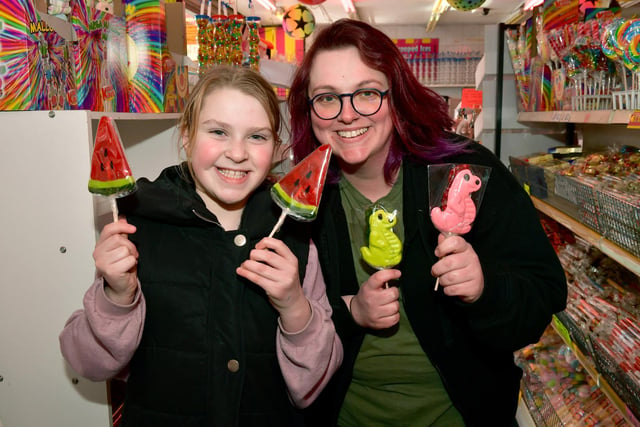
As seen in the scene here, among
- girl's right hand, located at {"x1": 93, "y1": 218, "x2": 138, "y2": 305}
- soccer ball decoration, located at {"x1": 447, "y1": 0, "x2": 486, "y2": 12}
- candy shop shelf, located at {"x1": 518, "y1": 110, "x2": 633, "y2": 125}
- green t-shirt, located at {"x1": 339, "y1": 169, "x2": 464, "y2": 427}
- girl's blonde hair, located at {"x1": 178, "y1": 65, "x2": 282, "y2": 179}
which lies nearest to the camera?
girl's right hand, located at {"x1": 93, "y1": 218, "x2": 138, "y2": 305}

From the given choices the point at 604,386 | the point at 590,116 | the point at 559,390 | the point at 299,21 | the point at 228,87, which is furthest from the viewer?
the point at 299,21

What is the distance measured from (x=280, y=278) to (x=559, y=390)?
2.29 metres

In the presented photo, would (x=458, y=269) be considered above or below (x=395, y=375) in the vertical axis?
above

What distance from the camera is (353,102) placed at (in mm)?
1720

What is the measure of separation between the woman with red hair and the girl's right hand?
620 mm

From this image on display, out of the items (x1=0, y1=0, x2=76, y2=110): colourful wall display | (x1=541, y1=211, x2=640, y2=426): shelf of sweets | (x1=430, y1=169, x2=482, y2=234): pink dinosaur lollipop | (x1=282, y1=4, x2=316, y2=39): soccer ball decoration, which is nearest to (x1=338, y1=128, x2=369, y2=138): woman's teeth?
(x1=430, y1=169, x2=482, y2=234): pink dinosaur lollipop

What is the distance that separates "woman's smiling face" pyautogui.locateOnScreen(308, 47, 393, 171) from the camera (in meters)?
1.72

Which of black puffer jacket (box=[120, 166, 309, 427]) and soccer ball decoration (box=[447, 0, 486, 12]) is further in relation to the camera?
soccer ball decoration (box=[447, 0, 486, 12])

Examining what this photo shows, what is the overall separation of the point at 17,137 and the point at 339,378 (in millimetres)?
1303

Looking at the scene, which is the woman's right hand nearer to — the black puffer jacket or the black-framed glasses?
the black puffer jacket

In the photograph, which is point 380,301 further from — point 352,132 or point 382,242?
point 352,132

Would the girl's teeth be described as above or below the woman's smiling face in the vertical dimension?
below

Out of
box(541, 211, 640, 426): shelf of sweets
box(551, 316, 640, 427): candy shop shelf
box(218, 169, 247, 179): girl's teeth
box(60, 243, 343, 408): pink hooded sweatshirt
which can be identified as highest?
box(218, 169, 247, 179): girl's teeth

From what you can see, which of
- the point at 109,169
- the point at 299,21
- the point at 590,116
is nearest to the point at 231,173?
the point at 109,169
